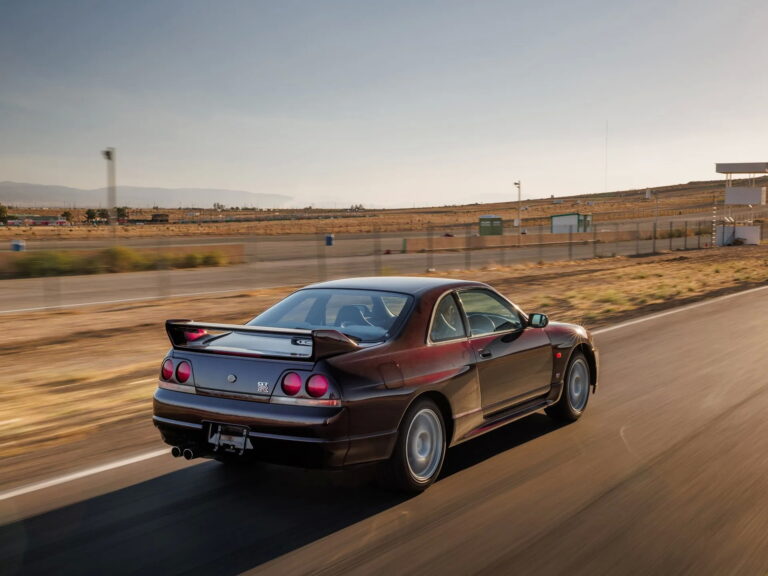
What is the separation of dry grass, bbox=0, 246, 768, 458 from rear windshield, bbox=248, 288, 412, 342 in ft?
8.02

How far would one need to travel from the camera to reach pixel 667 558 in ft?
14.2

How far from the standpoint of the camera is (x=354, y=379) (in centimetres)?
498

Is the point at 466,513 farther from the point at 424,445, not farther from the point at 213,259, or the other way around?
the point at 213,259

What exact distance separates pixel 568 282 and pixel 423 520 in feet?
72.1

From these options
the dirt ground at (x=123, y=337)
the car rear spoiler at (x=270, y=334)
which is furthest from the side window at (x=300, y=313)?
the dirt ground at (x=123, y=337)

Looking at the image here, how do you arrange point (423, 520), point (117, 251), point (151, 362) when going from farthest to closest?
point (117, 251), point (151, 362), point (423, 520)

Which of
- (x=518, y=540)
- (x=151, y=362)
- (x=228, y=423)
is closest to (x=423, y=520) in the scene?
(x=518, y=540)

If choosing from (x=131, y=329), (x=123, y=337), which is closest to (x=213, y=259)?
(x=131, y=329)

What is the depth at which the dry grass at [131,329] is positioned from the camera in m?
8.08

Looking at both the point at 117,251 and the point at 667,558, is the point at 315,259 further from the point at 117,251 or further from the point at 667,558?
the point at 667,558

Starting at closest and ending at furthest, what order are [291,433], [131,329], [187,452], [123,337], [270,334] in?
[291,433], [187,452], [270,334], [123,337], [131,329]

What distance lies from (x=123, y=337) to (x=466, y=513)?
1061 cm

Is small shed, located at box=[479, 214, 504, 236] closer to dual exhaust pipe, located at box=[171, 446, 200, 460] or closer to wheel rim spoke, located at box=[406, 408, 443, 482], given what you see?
wheel rim spoke, located at box=[406, 408, 443, 482]

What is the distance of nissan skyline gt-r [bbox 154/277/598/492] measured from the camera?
4902 mm
